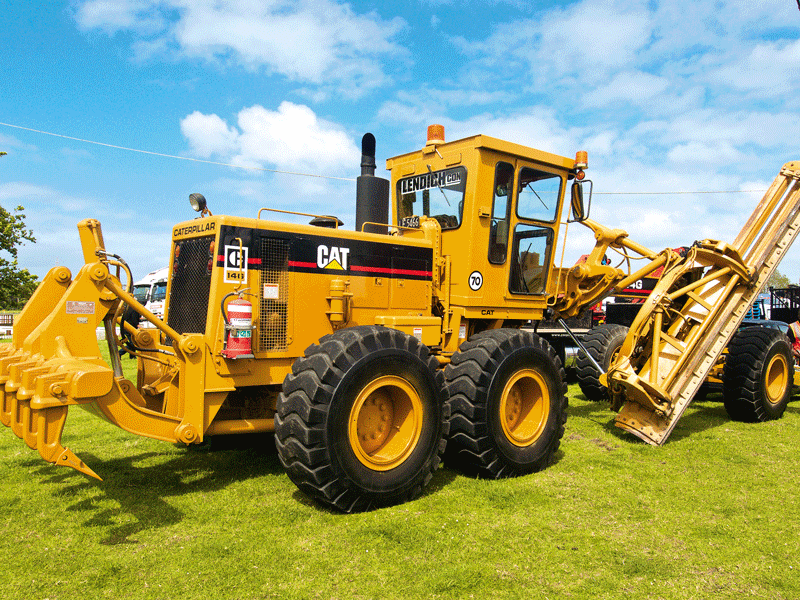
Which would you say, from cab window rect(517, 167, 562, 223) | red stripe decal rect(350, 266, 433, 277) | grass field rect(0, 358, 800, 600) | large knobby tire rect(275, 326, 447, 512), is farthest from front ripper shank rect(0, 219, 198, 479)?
cab window rect(517, 167, 562, 223)

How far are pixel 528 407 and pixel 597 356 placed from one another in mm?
3621

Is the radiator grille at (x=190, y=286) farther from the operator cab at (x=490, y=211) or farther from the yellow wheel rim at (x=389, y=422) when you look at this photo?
the operator cab at (x=490, y=211)

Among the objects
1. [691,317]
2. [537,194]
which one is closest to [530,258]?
[537,194]

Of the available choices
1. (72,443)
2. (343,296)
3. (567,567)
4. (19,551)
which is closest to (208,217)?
(343,296)

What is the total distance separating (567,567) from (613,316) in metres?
10.5

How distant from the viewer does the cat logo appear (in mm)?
5496

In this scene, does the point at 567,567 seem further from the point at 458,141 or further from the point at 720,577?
the point at 458,141

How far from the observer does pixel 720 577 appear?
387 centimetres

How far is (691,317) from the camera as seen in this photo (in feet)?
25.3

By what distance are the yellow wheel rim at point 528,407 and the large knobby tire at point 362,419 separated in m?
1.12

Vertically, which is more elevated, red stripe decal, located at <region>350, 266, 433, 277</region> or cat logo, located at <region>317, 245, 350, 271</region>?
cat logo, located at <region>317, 245, 350, 271</region>

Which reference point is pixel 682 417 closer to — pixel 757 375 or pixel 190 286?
pixel 757 375

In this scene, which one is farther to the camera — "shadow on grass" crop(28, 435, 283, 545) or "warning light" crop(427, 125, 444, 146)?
"warning light" crop(427, 125, 444, 146)

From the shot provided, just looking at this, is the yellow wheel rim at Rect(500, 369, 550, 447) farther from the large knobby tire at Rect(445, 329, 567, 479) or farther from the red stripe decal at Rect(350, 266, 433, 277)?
the red stripe decal at Rect(350, 266, 433, 277)
